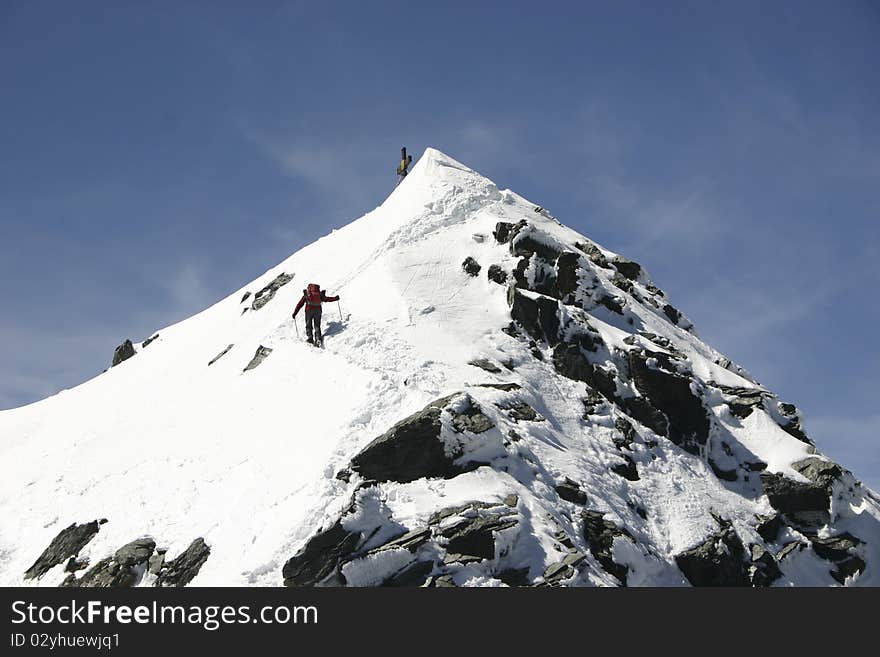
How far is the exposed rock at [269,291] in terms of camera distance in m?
42.5

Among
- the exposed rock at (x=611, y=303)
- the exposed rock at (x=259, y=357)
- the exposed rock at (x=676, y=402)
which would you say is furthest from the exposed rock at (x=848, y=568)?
the exposed rock at (x=259, y=357)

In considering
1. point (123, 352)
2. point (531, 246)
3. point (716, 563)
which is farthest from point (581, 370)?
point (123, 352)

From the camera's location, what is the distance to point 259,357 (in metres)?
33.6

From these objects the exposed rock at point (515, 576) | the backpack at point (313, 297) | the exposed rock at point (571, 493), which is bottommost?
the exposed rock at point (515, 576)

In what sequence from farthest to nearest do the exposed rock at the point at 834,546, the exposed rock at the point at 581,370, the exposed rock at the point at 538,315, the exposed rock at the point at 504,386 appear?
1. the exposed rock at the point at 538,315
2. the exposed rock at the point at 581,370
3. the exposed rock at the point at 504,386
4. the exposed rock at the point at 834,546

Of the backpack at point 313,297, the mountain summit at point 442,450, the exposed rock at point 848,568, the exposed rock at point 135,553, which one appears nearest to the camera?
the mountain summit at point 442,450

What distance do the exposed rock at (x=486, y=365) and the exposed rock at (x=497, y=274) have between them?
684cm

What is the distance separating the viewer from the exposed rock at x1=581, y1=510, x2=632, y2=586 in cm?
2278

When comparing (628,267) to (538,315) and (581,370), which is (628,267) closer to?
(538,315)

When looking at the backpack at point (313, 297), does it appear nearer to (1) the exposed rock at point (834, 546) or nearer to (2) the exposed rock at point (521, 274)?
(2) the exposed rock at point (521, 274)

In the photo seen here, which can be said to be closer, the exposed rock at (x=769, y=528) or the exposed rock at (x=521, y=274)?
the exposed rock at (x=769, y=528)

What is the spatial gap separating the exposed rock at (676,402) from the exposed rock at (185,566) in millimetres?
18462

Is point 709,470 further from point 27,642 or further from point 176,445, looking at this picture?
point 27,642

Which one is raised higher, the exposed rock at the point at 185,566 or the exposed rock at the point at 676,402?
the exposed rock at the point at 676,402
